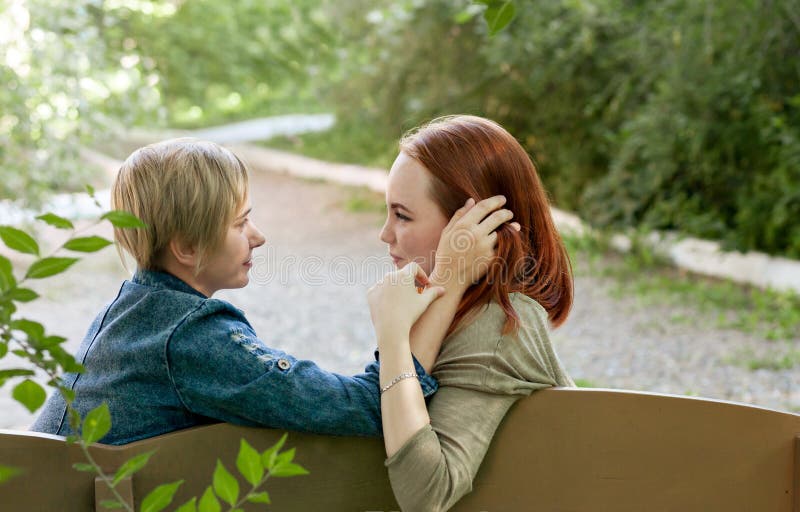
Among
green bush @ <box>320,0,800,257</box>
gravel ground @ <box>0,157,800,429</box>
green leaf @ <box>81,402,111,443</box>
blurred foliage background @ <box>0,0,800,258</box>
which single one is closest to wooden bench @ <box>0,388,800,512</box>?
green leaf @ <box>81,402,111,443</box>

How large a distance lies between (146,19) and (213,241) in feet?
34.6

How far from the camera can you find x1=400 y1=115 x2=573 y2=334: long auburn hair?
1.33 metres

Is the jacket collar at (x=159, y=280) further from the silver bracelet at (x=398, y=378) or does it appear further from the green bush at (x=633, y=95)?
the green bush at (x=633, y=95)

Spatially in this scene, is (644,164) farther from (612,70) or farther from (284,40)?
(284,40)

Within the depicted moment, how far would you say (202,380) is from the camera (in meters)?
1.14

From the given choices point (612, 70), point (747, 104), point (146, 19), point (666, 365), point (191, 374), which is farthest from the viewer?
point (146, 19)

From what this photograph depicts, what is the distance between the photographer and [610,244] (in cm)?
698

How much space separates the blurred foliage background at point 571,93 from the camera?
562cm

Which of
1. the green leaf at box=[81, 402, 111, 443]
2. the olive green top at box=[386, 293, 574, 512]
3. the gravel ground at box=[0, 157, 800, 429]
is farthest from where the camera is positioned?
the gravel ground at box=[0, 157, 800, 429]

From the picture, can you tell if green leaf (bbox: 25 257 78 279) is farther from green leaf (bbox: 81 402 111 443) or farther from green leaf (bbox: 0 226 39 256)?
green leaf (bbox: 81 402 111 443)

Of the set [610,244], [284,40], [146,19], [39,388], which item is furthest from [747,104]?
[284,40]

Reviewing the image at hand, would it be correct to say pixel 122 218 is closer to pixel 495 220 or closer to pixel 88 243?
pixel 88 243

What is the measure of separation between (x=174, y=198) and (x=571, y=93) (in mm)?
6589

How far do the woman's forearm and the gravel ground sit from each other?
5.61 ft
